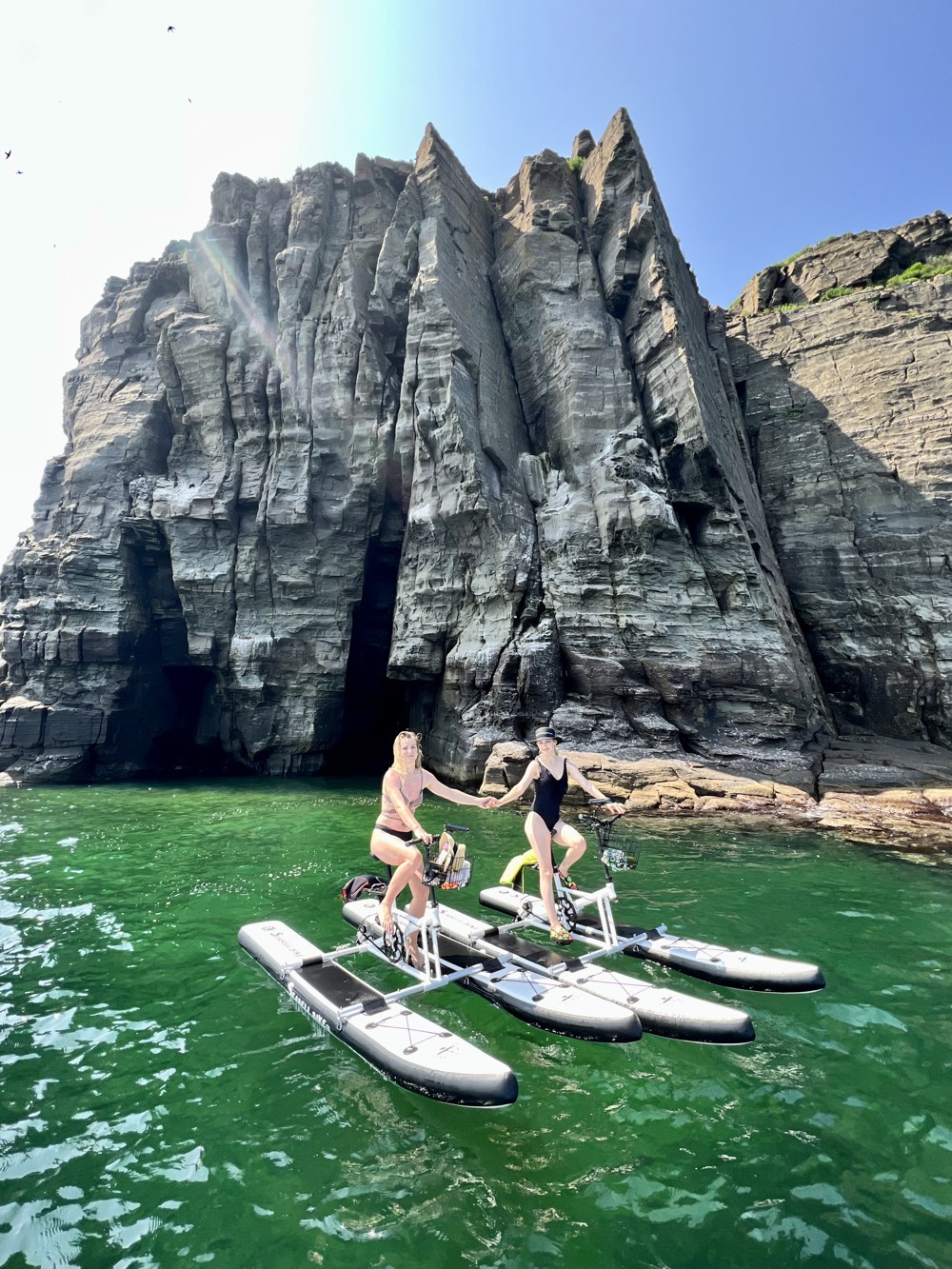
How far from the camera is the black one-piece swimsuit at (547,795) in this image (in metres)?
7.11

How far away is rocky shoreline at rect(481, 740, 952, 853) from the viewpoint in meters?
14.2

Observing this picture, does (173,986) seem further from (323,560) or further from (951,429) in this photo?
(951,429)

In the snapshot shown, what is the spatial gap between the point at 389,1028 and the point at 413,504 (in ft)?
75.6

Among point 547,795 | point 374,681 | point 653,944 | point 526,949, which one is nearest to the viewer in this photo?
point 526,949

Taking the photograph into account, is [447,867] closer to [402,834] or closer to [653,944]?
[402,834]

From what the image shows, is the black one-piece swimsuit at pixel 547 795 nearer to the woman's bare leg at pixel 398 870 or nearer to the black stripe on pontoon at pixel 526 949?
the black stripe on pontoon at pixel 526 949

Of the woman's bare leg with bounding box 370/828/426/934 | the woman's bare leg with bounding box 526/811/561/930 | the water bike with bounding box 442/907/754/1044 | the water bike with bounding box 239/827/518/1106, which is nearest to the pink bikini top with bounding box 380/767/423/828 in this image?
the woman's bare leg with bounding box 370/828/426/934

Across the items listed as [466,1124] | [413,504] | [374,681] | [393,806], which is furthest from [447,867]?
[374,681]

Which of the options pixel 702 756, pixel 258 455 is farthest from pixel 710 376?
pixel 258 455

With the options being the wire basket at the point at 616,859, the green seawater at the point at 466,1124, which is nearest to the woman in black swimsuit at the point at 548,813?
the wire basket at the point at 616,859

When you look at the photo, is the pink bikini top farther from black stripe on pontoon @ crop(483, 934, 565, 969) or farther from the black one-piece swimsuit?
black stripe on pontoon @ crop(483, 934, 565, 969)

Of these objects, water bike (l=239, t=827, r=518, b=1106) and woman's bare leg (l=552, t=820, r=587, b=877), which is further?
woman's bare leg (l=552, t=820, r=587, b=877)

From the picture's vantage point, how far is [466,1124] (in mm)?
4375

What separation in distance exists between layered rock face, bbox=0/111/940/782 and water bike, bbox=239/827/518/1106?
1487cm
